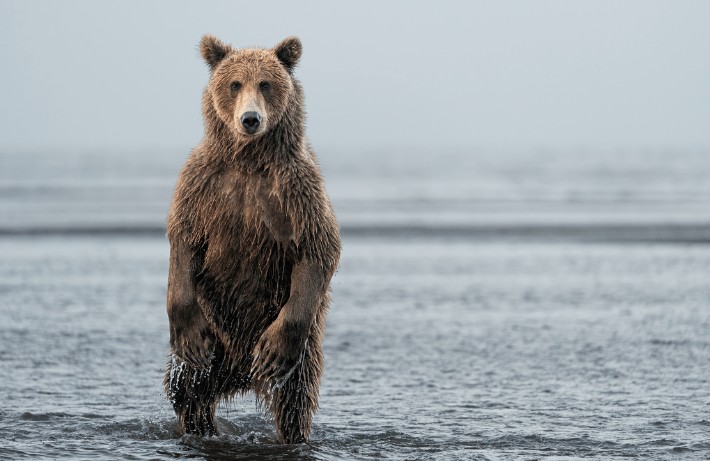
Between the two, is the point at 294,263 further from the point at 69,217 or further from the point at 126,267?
the point at 69,217

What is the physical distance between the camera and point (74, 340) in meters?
9.23

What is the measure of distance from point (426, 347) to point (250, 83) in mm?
4185

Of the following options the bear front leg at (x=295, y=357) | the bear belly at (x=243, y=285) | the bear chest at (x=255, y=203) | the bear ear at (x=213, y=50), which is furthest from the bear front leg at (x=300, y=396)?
the bear ear at (x=213, y=50)

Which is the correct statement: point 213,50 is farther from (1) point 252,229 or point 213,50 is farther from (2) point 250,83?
(1) point 252,229

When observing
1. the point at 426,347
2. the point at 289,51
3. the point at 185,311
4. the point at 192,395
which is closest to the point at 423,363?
the point at 426,347

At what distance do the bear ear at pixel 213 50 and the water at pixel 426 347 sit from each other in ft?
6.78

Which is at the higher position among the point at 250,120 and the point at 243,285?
the point at 250,120

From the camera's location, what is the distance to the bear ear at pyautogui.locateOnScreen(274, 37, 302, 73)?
5.95 metres

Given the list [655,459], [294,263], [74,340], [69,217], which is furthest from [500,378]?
[69,217]

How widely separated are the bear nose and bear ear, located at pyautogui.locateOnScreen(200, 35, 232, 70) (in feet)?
2.11

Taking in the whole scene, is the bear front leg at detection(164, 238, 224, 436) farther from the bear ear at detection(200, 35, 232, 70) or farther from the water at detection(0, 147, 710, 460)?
the bear ear at detection(200, 35, 232, 70)

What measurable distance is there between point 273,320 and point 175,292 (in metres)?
0.55

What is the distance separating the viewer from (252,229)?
576cm

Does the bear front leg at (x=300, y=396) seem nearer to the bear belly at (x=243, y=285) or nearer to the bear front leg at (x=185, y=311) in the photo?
the bear belly at (x=243, y=285)
